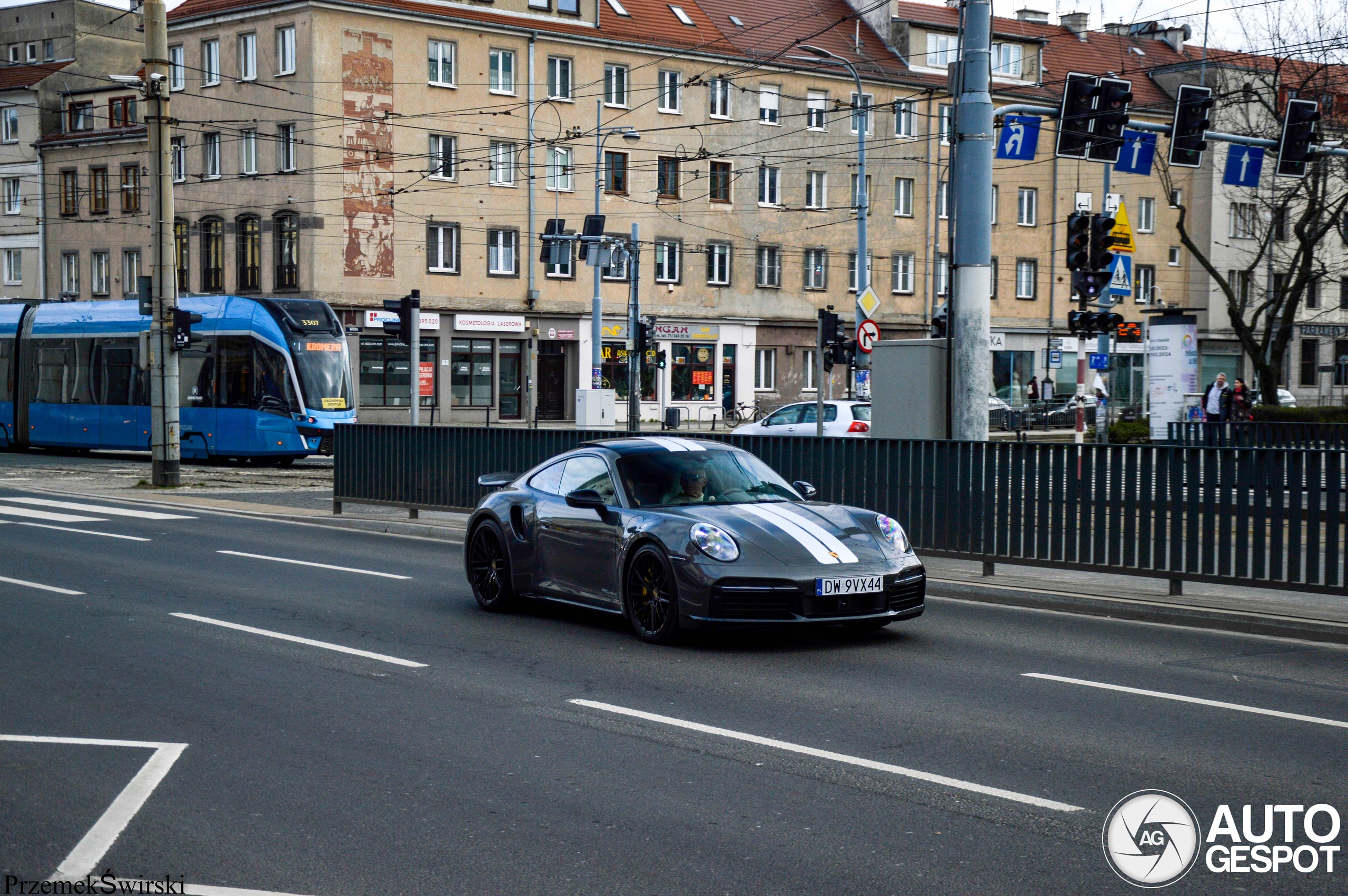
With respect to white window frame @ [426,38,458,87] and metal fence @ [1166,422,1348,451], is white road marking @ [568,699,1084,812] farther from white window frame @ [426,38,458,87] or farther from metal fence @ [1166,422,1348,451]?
white window frame @ [426,38,458,87]

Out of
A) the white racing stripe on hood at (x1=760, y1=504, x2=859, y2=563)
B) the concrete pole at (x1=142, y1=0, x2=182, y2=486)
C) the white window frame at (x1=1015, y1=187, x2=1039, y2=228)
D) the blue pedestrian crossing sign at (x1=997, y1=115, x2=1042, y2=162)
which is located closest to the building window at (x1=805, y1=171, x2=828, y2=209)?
the white window frame at (x1=1015, y1=187, x2=1039, y2=228)

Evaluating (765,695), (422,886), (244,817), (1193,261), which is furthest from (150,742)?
(1193,261)

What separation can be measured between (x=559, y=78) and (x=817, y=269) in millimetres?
13422

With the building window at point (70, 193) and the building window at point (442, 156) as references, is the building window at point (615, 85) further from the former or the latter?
the building window at point (70, 193)

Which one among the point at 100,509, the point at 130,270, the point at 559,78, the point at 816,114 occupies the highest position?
the point at 559,78

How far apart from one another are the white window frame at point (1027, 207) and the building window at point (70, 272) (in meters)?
37.5

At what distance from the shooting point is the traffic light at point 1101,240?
758 inches

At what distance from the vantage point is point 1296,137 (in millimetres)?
22297

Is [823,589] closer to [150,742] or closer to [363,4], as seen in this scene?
[150,742]

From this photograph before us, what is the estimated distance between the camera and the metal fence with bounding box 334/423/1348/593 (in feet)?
37.5

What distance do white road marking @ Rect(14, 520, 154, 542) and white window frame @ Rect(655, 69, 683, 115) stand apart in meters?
38.9

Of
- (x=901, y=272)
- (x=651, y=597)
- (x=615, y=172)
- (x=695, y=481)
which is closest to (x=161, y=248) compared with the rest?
(x=695, y=481)

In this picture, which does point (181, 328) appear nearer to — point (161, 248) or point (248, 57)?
point (161, 248)

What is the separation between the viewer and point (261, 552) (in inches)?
628
